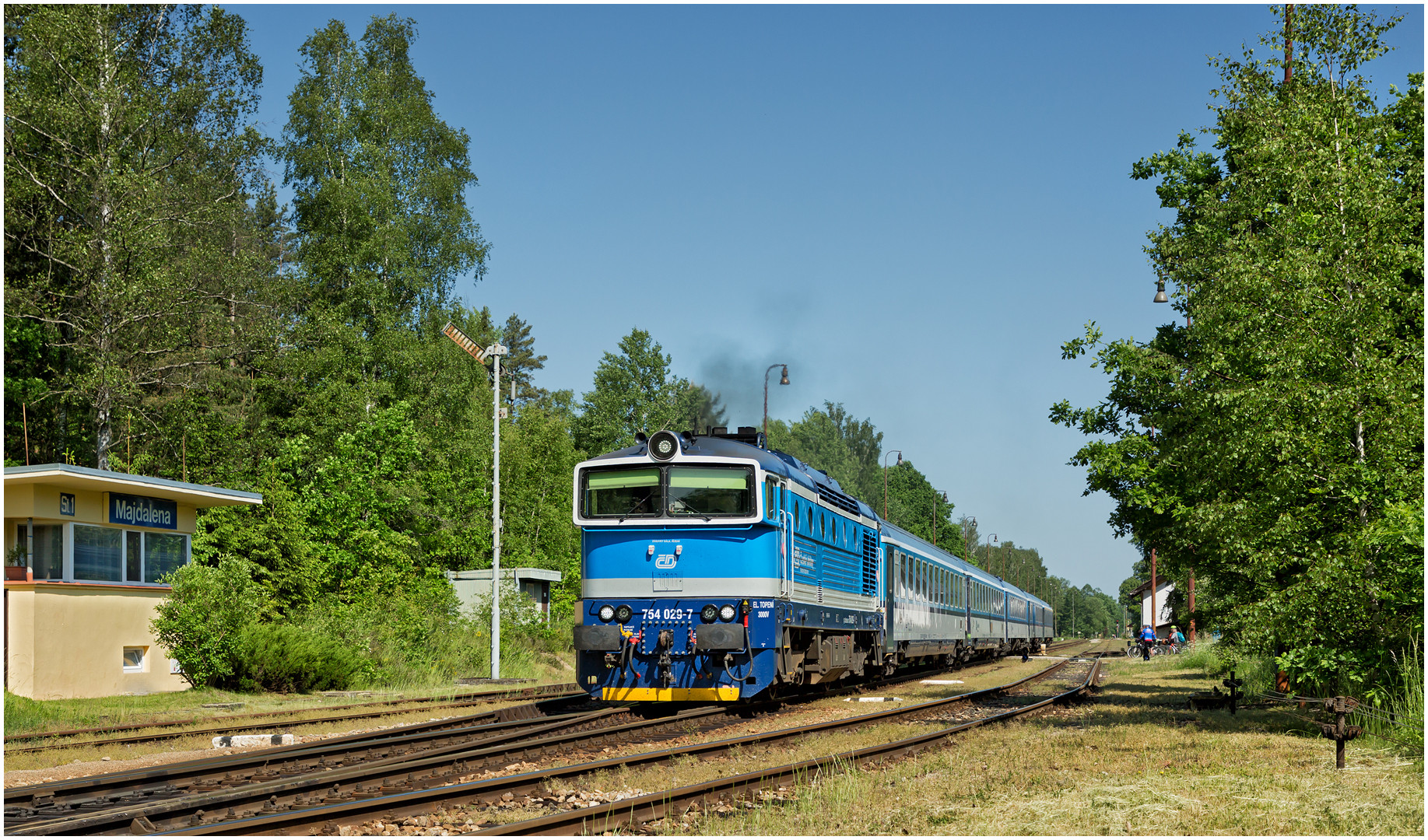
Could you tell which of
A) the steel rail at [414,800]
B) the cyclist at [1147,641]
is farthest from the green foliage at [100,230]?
the cyclist at [1147,641]

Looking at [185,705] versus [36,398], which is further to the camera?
[36,398]

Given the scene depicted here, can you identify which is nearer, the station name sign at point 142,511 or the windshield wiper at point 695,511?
the windshield wiper at point 695,511

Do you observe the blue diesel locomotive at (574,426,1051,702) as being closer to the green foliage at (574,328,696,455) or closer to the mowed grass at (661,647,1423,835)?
the mowed grass at (661,647,1423,835)

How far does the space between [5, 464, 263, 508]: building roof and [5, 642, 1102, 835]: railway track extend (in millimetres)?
8950

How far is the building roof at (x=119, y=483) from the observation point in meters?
19.9

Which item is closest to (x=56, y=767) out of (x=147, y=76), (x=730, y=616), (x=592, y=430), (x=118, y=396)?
(x=730, y=616)

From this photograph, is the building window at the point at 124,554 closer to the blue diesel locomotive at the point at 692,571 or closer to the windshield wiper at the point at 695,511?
the blue diesel locomotive at the point at 692,571

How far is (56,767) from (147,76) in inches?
1066

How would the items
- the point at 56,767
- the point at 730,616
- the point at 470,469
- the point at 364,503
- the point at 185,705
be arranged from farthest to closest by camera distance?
the point at 470,469
the point at 364,503
the point at 185,705
the point at 730,616
the point at 56,767

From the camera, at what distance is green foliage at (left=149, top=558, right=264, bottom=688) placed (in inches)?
882

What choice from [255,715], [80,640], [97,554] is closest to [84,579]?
[97,554]

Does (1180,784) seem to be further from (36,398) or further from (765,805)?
(36,398)

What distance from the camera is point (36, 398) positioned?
30203mm

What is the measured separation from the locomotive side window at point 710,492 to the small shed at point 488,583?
20.4 metres
